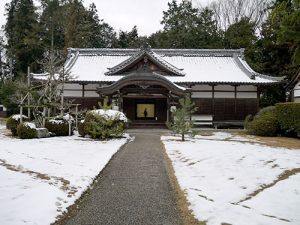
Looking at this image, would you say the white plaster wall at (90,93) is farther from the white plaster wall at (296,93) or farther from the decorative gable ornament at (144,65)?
the white plaster wall at (296,93)

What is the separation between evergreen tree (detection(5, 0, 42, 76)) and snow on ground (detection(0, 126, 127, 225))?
3455 cm

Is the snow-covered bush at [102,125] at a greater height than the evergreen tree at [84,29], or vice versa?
the evergreen tree at [84,29]

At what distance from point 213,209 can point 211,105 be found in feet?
69.6

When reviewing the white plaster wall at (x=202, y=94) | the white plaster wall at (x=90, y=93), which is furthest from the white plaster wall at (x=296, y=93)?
the white plaster wall at (x=90, y=93)

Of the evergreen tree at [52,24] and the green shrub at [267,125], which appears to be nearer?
the green shrub at [267,125]

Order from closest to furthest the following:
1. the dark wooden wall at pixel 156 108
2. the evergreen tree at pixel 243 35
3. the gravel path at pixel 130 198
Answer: the gravel path at pixel 130 198, the dark wooden wall at pixel 156 108, the evergreen tree at pixel 243 35

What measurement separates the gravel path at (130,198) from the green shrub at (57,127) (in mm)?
8218

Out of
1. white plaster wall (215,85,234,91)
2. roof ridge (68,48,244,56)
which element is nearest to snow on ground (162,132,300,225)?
white plaster wall (215,85,234,91)

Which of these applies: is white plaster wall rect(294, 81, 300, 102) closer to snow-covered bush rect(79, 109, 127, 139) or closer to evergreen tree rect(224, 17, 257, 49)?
evergreen tree rect(224, 17, 257, 49)

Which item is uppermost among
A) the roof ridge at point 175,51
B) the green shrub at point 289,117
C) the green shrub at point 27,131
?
the roof ridge at point 175,51

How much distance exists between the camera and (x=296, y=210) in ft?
18.8

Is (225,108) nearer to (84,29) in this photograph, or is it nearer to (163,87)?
(163,87)

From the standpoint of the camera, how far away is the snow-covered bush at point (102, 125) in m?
15.8

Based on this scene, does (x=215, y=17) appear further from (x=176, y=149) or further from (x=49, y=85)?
(x=176, y=149)
